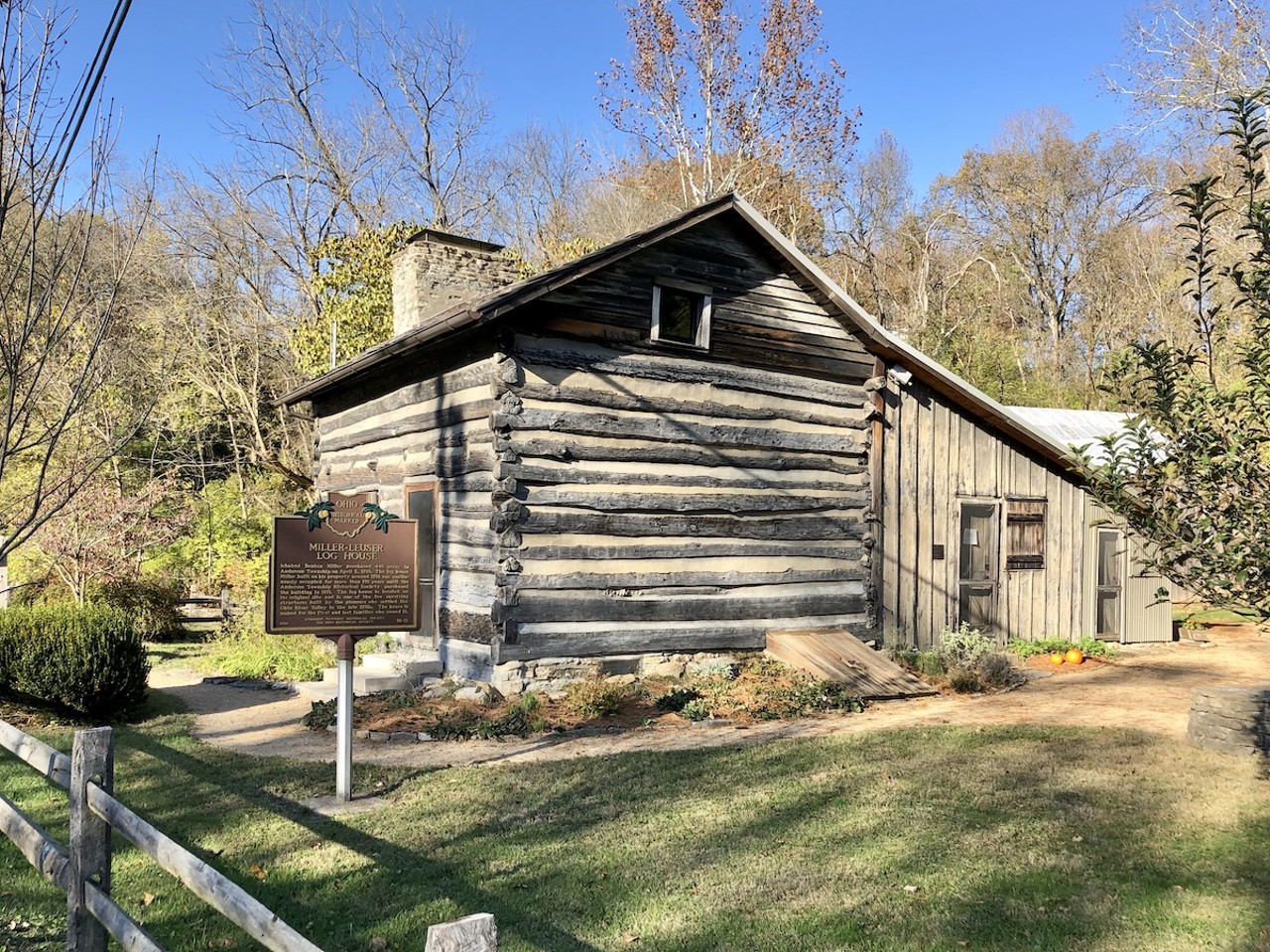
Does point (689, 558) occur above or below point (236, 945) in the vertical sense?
above

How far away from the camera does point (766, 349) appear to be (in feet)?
44.4

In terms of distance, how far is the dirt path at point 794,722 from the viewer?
927cm

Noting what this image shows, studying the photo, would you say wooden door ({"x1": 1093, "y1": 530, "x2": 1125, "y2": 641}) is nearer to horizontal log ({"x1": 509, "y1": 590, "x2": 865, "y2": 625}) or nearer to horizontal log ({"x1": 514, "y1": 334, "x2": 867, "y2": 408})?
horizontal log ({"x1": 509, "y1": 590, "x2": 865, "y2": 625})

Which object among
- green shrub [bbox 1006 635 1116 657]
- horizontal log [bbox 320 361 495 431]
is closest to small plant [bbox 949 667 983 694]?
green shrub [bbox 1006 635 1116 657]

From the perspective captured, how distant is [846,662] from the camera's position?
12422mm

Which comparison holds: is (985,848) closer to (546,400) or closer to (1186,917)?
(1186,917)

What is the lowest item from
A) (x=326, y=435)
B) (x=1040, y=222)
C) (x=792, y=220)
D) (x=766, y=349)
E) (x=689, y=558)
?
(x=689, y=558)

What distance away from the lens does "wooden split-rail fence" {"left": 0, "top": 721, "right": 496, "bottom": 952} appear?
11.6ft

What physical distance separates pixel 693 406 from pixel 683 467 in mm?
817

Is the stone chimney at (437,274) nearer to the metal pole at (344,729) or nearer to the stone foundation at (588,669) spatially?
the stone foundation at (588,669)

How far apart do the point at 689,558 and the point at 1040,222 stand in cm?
2786

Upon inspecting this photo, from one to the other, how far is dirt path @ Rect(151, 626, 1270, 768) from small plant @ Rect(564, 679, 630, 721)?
0.60m

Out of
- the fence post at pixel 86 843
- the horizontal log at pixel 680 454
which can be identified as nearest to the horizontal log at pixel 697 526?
the horizontal log at pixel 680 454

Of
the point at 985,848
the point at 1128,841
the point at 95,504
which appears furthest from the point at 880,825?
the point at 95,504
